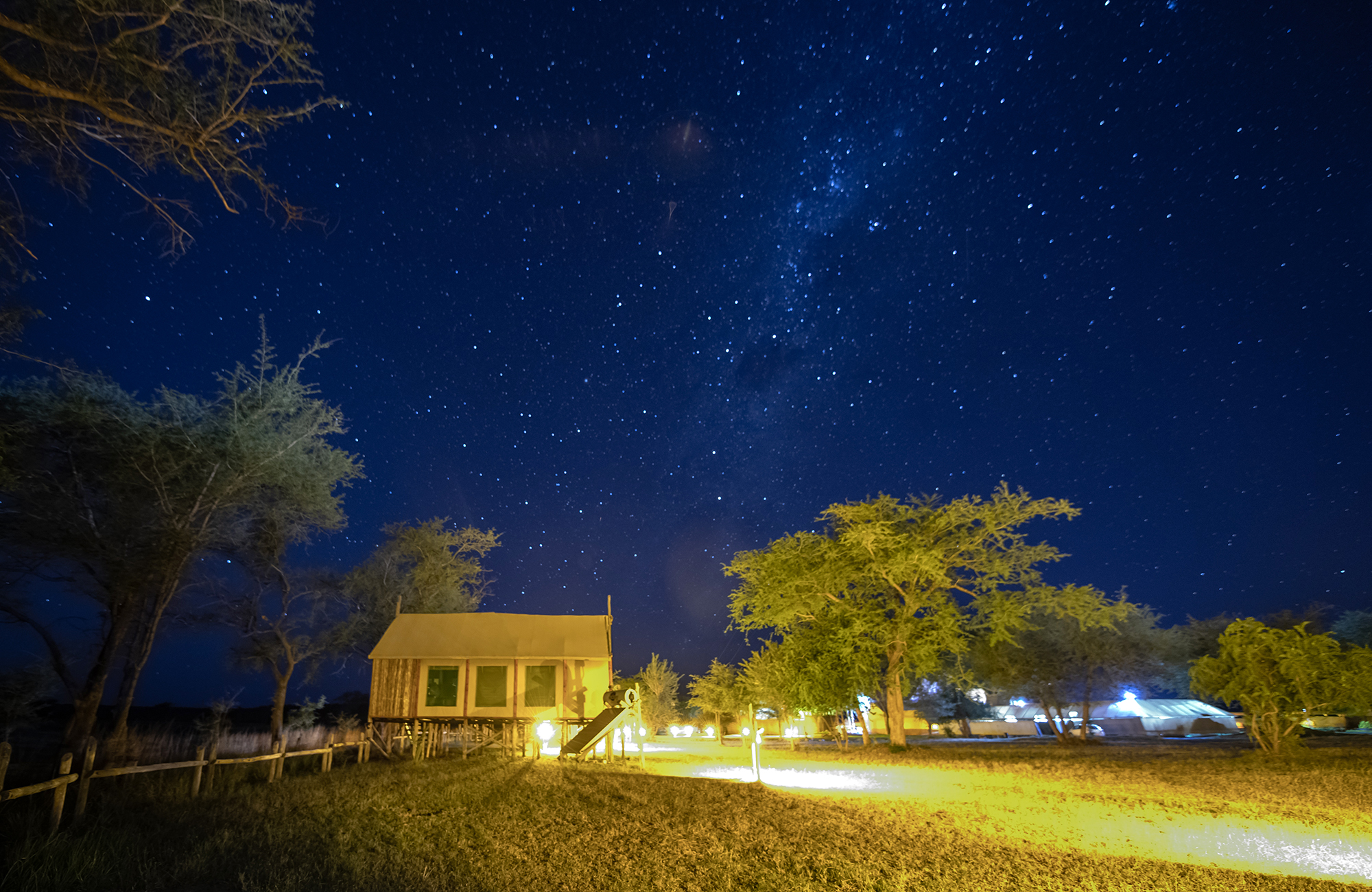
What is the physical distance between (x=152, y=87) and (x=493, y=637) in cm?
2247

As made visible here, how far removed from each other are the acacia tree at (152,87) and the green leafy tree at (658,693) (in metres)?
42.0

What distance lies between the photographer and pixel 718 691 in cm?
3884

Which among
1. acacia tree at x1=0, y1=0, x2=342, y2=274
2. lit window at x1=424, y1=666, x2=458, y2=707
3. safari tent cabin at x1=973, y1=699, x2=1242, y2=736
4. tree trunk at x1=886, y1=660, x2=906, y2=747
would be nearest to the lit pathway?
tree trunk at x1=886, y1=660, x2=906, y2=747

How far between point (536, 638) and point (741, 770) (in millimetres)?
→ 11644

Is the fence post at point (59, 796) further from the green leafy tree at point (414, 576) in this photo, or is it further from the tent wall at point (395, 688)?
the green leafy tree at point (414, 576)

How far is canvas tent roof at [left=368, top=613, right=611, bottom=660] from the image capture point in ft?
83.2

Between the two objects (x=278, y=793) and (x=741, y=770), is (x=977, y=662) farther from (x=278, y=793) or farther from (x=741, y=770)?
(x=278, y=793)

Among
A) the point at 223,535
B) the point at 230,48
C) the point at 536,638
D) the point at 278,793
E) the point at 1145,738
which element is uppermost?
the point at 230,48

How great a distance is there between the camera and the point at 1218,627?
4231cm

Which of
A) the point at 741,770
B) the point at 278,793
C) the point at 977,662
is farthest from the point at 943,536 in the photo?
the point at 278,793

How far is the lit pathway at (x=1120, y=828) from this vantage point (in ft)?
21.8

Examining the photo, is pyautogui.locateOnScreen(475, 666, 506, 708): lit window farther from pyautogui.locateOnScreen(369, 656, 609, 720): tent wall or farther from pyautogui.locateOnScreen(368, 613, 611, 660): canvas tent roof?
pyautogui.locateOnScreen(368, 613, 611, 660): canvas tent roof

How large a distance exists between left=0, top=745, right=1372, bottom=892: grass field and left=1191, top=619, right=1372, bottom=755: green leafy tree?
2.79m

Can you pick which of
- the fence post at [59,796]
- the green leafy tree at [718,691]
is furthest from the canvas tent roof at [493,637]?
the fence post at [59,796]
